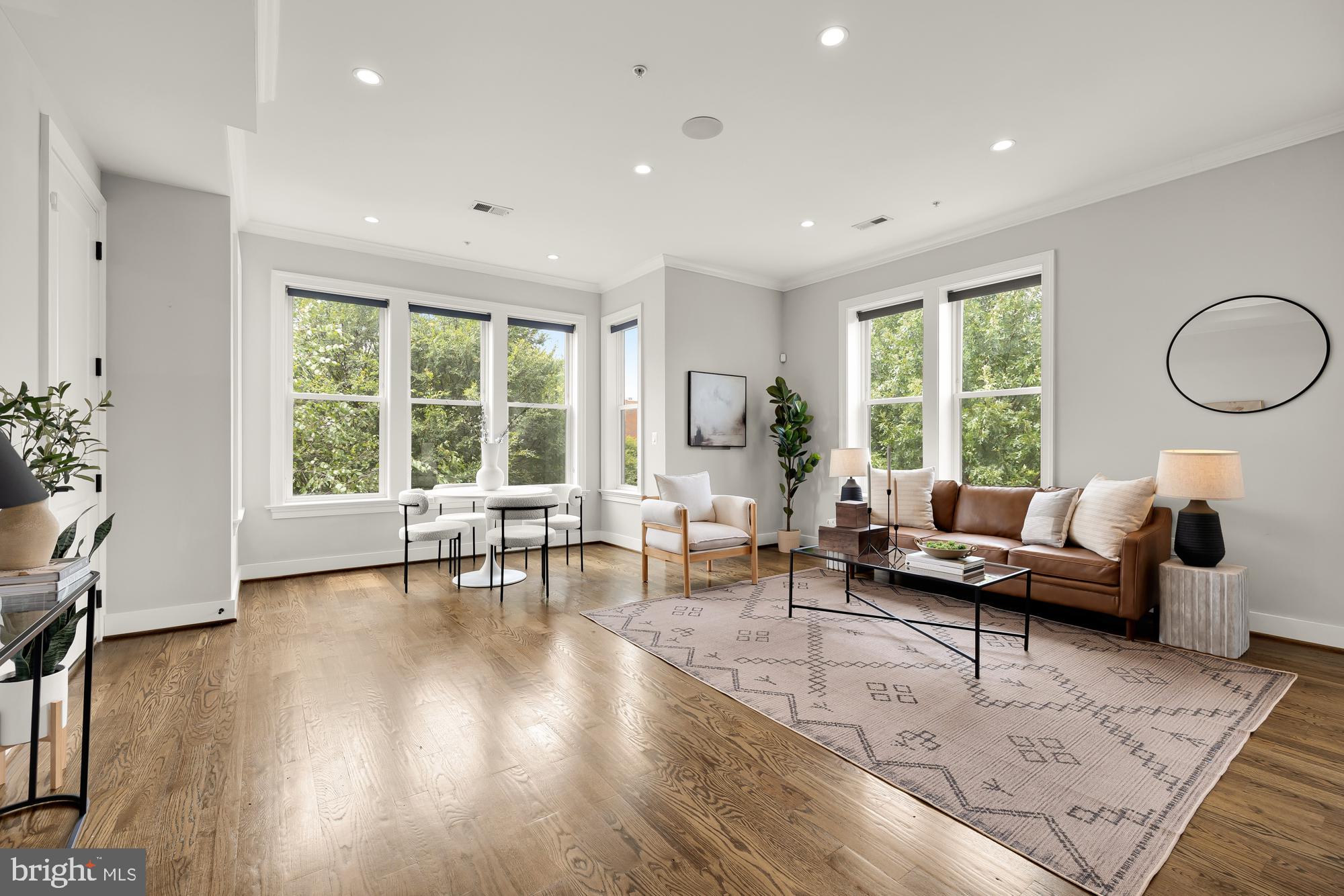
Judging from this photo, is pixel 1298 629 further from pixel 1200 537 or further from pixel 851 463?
pixel 851 463

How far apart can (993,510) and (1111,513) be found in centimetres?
91

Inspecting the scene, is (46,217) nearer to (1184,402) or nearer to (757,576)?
(757,576)

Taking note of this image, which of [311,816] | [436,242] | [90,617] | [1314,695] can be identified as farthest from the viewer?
[436,242]

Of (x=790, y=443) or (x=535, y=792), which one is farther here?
(x=790, y=443)

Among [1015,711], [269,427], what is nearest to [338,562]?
[269,427]

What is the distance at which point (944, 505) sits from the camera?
4.80 m

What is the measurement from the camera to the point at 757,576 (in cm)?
489

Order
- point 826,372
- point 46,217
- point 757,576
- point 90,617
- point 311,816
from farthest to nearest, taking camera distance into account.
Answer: point 826,372 < point 757,576 < point 46,217 < point 90,617 < point 311,816

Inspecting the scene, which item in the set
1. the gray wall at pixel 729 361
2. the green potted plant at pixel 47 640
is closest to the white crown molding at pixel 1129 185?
the gray wall at pixel 729 361

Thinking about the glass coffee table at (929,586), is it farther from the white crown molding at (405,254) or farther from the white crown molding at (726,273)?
the white crown molding at (405,254)

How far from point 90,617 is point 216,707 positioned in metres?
0.70

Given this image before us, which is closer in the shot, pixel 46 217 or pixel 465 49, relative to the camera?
pixel 46 217

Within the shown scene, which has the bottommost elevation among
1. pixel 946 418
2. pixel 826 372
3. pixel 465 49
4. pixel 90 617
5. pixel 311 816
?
pixel 311 816

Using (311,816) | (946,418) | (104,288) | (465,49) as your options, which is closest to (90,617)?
(311,816)
